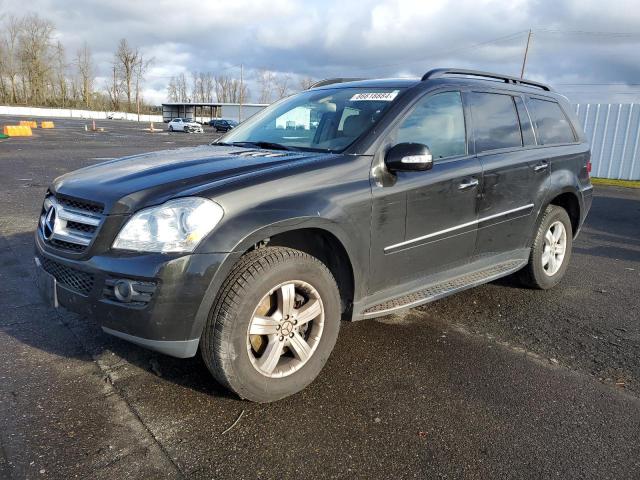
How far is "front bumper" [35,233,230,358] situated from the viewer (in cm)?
236

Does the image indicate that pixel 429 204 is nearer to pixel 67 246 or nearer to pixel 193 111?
pixel 67 246

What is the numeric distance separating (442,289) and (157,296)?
6.70ft

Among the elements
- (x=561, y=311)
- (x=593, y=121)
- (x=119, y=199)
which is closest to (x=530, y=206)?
(x=561, y=311)

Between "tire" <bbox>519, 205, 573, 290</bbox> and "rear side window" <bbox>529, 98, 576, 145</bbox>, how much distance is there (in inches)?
25.3

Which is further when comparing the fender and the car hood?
the car hood

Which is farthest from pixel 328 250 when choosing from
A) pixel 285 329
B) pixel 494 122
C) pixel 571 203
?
pixel 571 203

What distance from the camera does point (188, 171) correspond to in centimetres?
285

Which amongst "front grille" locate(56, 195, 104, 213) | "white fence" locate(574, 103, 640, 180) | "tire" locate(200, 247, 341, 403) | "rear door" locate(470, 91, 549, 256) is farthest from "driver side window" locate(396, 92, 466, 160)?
"white fence" locate(574, 103, 640, 180)

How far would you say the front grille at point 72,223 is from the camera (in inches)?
103

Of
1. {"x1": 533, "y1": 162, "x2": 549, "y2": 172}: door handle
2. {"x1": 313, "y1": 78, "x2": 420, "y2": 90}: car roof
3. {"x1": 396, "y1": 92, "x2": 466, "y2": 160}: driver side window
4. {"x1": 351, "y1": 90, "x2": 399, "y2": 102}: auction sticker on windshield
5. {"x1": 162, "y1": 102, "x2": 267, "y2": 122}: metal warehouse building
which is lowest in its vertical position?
{"x1": 533, "y1": 162, "x2": 549, "y2": 172}: door handle

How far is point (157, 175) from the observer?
2814mm

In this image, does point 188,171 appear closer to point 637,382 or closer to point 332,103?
point 332,103

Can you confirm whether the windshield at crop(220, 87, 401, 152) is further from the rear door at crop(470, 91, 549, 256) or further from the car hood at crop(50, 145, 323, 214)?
the rear door at crop(470, 91, 549, 256)

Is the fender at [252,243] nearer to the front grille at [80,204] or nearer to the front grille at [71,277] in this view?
the front grille at [71,277]
